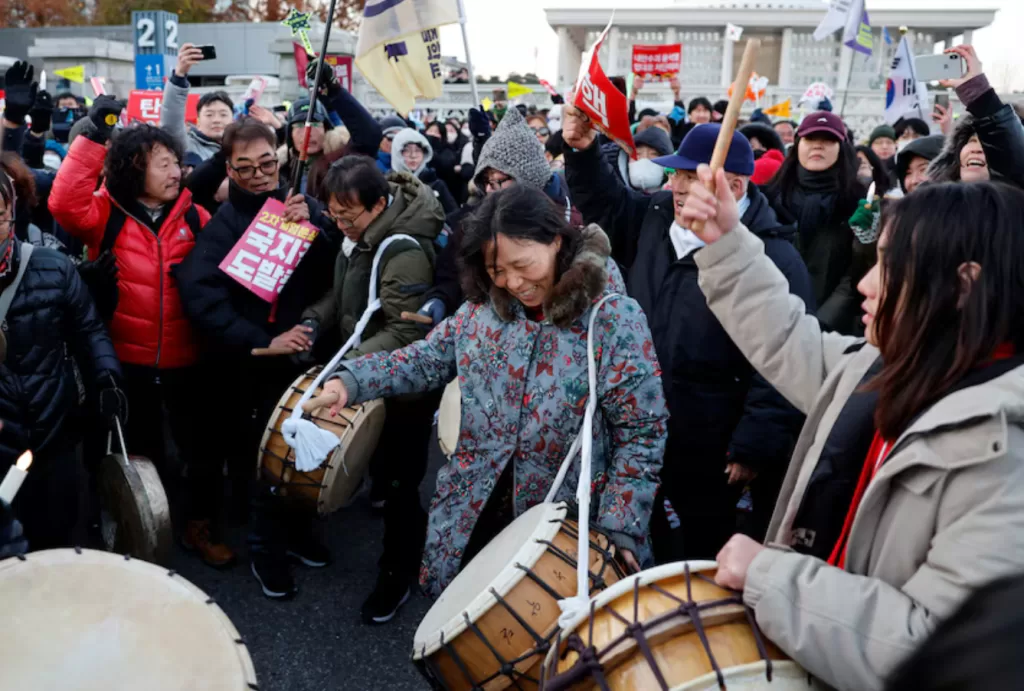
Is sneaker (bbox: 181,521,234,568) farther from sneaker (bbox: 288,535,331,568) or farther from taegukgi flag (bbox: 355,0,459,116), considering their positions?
taegukgi flag (bbox: 355,0,459,116)

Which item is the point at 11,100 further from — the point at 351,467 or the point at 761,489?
the point at 761,489

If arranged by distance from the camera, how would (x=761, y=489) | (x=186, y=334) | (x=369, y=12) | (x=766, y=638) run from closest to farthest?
(x=766, y=638)
(x=761, y=489)
(x=186, y=334)
(x=369, y=12)

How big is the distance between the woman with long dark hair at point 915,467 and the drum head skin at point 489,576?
580 mm

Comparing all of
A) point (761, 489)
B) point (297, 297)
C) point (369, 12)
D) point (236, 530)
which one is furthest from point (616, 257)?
point (236, 530)

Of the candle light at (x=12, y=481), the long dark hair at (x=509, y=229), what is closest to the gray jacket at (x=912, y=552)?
the long dark hair at (x=509, y=229)

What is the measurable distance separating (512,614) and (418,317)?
1663 millimetres

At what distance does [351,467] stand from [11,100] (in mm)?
2853

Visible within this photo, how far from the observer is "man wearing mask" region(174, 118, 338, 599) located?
12.6 ft

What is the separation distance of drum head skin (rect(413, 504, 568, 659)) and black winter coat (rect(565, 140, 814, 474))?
3.71ft

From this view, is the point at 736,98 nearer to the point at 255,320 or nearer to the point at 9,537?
the point at 9,537

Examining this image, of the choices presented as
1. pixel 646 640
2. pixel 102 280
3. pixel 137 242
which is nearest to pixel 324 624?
pixel 102 280

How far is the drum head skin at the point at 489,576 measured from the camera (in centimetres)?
203

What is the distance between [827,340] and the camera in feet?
6.75

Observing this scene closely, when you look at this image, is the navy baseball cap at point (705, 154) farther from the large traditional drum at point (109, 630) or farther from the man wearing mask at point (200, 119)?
the man wearing mask at point (200, 119)
